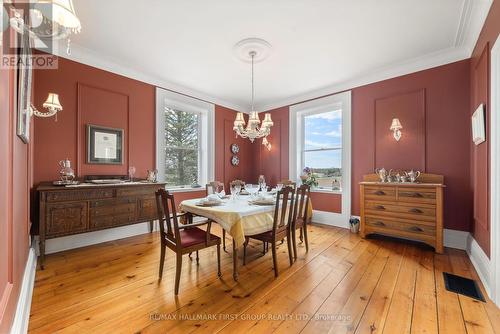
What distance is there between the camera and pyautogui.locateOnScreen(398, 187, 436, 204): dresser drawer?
9.80ft

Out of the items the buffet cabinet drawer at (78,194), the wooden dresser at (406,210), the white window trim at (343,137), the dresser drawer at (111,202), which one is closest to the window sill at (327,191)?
the white window trim at (343,137)

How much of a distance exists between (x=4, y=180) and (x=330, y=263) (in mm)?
2907

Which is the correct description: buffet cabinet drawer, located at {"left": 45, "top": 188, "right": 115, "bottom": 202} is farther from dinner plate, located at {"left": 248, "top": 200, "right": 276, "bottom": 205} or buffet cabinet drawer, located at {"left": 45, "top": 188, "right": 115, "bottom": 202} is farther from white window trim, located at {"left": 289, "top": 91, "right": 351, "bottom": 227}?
white window trim, located at {"left": 289, "top": 91, "right": 351, "bottom": 227}

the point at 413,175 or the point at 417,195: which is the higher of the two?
the point at 413,175

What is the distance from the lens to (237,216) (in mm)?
2148

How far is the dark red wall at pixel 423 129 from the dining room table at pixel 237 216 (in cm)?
240

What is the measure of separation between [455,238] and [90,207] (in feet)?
16.2

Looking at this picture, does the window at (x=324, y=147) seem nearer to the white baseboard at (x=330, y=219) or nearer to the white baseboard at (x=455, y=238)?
the white baseboard at (x=330, y=219)

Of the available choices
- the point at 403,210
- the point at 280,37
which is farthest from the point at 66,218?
the point at 403,210

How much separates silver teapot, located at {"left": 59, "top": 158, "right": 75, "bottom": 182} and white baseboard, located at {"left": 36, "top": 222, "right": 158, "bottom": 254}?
0.79 m

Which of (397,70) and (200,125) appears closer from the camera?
(397,70)

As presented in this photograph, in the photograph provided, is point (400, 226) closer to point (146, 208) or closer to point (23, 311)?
point (146, 208)

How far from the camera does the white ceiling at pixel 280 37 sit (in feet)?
7.55

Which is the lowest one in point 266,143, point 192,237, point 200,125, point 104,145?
point 192,237
